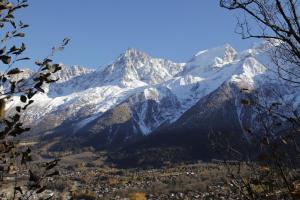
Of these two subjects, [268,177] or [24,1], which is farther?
[268,177]

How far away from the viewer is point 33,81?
17.6ft

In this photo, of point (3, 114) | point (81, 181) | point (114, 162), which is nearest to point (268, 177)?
point (3, 114)

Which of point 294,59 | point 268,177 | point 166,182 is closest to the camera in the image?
point 268,177

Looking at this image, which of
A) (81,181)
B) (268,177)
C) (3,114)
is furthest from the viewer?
(81,181)

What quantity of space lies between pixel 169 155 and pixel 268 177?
176212 millimetres

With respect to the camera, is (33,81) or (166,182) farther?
(166,182)

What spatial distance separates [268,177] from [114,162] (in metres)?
188

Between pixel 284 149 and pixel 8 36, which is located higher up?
pixel 8 36

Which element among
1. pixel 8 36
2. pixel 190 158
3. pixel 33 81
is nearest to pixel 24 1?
pixel 8 36

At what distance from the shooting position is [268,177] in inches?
312

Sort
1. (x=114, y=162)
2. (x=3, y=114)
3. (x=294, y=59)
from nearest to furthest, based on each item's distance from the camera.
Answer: (x=3, y=114), (x=294, y=59), (x=114, y=162)

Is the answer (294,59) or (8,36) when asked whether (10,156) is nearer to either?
(8,36)

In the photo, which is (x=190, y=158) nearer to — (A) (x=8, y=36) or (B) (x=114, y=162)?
(B) (x=114, y=162)

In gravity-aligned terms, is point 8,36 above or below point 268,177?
above
